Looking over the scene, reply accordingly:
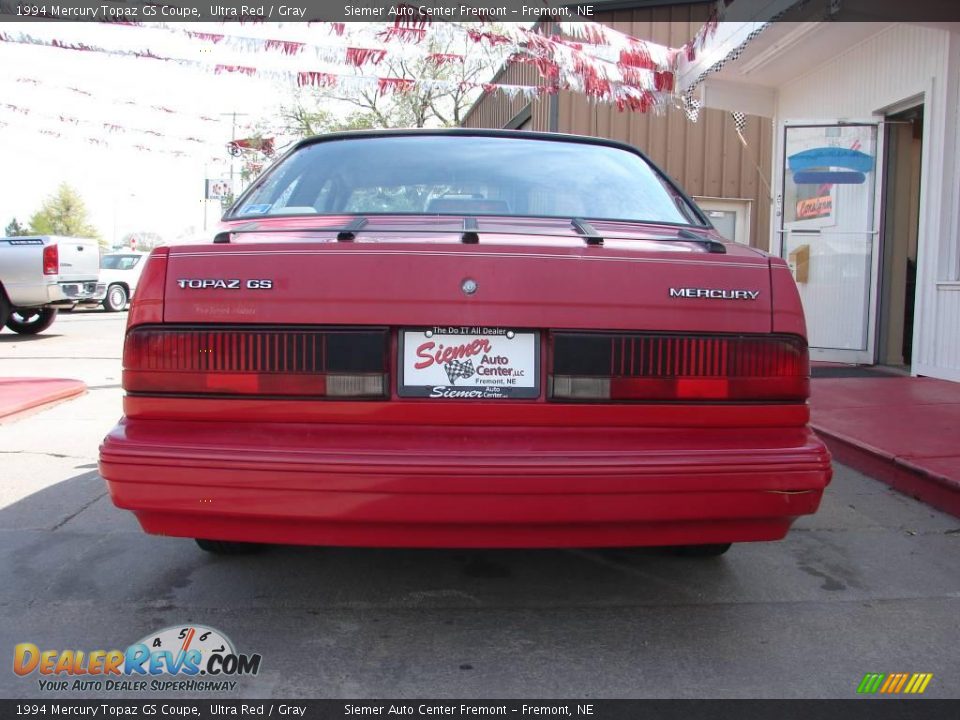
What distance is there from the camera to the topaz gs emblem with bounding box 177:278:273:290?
2207mm

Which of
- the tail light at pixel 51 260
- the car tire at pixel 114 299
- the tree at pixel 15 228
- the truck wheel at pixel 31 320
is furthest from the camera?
the tree at pixel 15 228

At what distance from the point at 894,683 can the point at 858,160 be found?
6605 mm

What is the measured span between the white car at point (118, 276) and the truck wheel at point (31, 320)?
20.7 ft

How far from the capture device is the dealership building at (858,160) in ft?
21.6

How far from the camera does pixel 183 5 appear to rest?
24.9 feet

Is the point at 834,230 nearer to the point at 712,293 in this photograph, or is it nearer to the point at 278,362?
the point at 712,293

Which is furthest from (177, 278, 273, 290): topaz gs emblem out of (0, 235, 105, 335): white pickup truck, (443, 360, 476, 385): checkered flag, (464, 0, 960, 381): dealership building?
(0, 235, 105, 335): white pickup truck

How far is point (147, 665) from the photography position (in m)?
2.29

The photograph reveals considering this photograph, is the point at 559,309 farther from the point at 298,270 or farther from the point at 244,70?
the point at 244,70

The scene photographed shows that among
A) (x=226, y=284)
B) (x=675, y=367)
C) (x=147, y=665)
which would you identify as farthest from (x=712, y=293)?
(x=147, y=665)

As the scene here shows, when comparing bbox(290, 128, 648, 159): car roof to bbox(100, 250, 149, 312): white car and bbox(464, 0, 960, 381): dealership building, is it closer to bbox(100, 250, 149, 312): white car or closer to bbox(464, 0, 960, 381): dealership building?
bbox(464, 0, 960, 381): dealership building

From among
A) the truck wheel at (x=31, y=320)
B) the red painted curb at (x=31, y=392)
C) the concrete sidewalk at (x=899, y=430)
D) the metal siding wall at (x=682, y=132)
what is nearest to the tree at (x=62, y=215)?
the truck wheel at (x=31, y=320)

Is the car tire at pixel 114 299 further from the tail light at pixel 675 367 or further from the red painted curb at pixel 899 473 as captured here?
the tail light at pixel 675 367

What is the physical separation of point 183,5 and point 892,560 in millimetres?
7476
